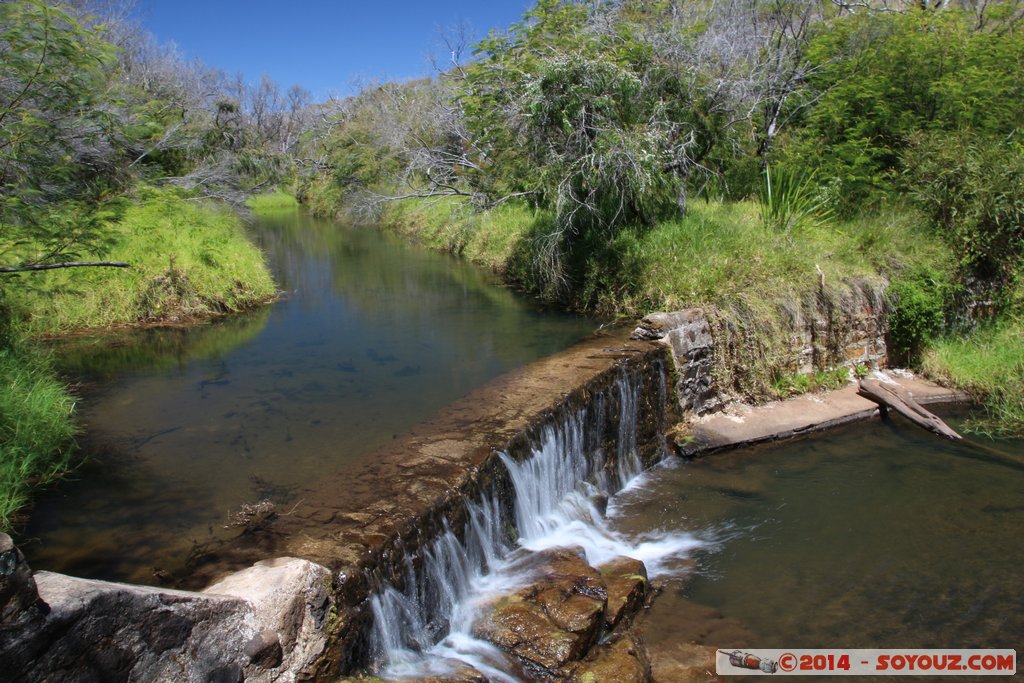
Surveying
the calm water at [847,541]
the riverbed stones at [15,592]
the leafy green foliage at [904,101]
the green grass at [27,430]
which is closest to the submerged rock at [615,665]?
the calm water at [847,541]

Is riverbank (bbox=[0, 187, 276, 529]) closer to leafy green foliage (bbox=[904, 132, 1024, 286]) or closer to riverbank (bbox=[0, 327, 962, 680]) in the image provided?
riverbank (bbox=[0, 327, 962, 680])

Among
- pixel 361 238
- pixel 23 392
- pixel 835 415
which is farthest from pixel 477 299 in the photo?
pixel 361 238

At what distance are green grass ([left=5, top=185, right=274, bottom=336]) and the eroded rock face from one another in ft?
23.2

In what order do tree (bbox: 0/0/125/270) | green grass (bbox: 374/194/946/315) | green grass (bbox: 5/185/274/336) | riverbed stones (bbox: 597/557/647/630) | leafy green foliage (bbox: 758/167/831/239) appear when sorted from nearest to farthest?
tree (bbox: 0/0/125/270) → riverbed stones (bbox: 597/557/647/630) → green grass (bbox: 374/194/946/315) → green grass (bbox: 5/185/274/336) → leafy green foliage (bbox: 758/167/831/239)

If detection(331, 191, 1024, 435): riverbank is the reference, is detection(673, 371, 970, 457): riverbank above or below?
below

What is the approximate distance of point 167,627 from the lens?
3.28 meters

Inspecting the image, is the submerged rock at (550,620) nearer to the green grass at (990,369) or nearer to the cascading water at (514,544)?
the cascading water at (514,544)

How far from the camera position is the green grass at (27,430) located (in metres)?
5.06

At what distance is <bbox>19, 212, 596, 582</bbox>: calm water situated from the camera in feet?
16.1

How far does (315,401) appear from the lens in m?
7.41

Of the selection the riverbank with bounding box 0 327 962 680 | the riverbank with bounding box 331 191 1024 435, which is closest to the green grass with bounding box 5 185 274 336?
the riverbank with bounding box 331 191 1024 435

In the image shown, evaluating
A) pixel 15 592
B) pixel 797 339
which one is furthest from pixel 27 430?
pixel 797 339

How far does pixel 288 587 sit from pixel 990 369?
9.61 meters

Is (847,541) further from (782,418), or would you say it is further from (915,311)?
(915,311)
